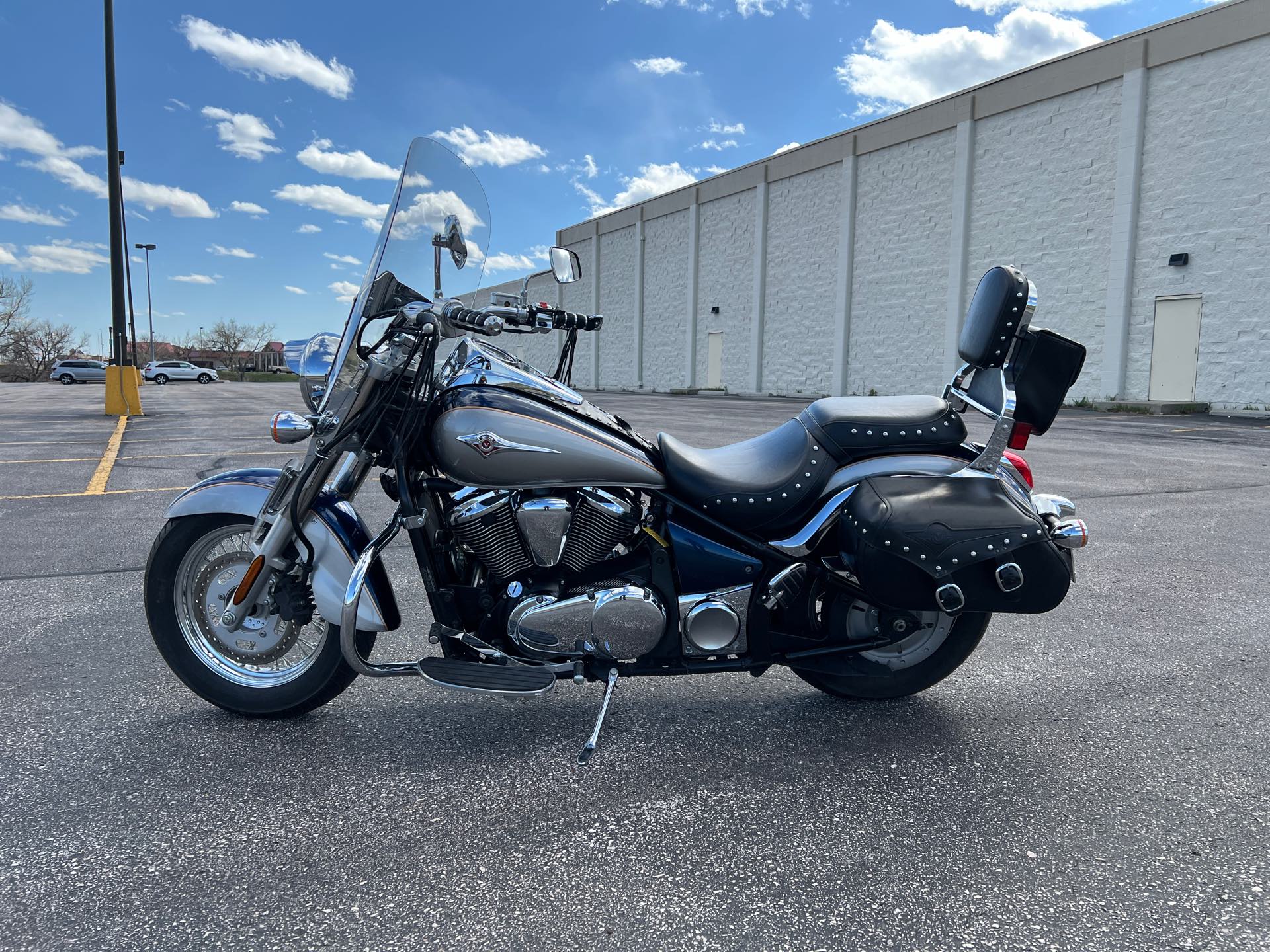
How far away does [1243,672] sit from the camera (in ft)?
10.7

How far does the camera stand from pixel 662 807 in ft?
7.49

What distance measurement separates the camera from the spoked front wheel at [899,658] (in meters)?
2.74

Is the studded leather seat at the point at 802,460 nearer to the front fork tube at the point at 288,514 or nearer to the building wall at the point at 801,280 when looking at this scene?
the front fork tube at the point at 288,514

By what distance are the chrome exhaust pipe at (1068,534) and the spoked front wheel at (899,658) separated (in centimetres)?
39

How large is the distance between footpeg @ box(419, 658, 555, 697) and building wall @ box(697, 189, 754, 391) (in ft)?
93.5

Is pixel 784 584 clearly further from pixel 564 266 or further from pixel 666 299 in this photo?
pixel 666 299

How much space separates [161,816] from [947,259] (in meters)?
24.0

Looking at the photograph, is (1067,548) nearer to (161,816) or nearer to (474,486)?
(474,486)

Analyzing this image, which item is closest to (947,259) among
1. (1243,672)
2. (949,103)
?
(949,103)

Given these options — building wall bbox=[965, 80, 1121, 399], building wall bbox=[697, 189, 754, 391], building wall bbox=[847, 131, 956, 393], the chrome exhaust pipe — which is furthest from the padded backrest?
building wall bbox=[697, 189, 754, 391]

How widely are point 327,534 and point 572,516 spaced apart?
80 cm

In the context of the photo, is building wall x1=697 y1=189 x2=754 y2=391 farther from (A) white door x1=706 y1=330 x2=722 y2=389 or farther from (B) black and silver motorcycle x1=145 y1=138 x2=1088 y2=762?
(B) black and silver motorcycle x1=145 y1=138 x2=1088 y2=762

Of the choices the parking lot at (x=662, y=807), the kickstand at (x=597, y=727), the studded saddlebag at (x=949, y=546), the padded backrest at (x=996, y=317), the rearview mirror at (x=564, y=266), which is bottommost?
the parking lot at (x=662, y=807)

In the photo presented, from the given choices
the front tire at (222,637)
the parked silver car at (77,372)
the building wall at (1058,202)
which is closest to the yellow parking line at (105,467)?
the front tire at (222,637)
